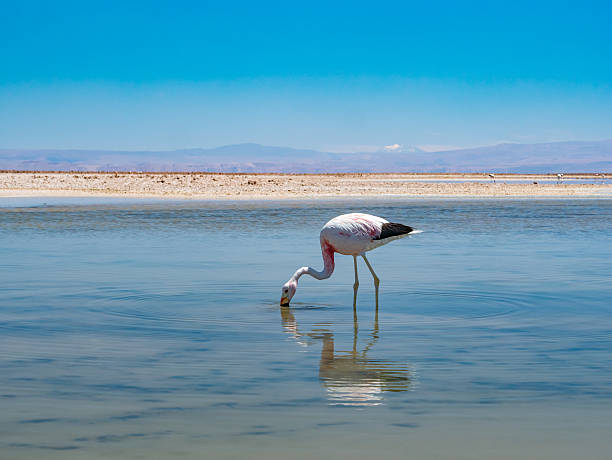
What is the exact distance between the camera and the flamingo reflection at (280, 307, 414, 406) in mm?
5395

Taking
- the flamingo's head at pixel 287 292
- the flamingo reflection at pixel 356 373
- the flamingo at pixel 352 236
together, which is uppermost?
the flamingo at pixel 352 236

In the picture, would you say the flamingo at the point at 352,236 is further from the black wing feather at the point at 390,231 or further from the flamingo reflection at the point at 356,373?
the flamingo reflection at the point at 356,373

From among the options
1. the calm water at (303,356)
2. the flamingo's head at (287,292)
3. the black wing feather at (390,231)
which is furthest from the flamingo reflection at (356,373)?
the black wing feather at (390,231)

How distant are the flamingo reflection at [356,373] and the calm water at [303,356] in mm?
23

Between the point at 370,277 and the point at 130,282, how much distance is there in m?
3.29

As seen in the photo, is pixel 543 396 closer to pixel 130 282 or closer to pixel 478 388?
pixel 478 388

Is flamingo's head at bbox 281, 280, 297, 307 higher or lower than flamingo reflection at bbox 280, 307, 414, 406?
higher

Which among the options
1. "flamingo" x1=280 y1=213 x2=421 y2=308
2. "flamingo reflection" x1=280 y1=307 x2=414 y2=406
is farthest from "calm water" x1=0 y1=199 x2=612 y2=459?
"flamingo" x1=280 y1=213 x2=421 y2=308

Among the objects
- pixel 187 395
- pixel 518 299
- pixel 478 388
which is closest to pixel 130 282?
pixel 518 299

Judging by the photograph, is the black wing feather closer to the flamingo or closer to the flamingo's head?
the flamingo

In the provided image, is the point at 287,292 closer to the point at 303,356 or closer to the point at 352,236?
the point at 352,236

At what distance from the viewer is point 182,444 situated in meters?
4.42

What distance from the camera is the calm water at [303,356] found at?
4527 millimetres

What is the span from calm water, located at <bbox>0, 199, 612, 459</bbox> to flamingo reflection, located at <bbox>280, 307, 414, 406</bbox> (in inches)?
0.9
